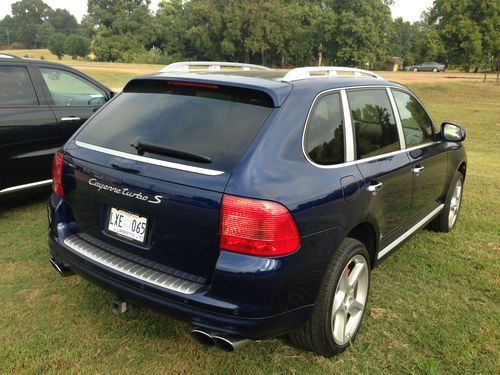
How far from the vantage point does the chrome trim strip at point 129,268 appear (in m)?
2.40

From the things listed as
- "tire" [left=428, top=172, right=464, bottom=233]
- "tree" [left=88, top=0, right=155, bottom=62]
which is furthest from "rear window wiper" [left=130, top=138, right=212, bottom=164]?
"tree" [left=88, top=0, right=155, bottom=62]

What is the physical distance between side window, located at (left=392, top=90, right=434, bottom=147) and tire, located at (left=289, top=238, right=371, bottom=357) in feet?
4.23

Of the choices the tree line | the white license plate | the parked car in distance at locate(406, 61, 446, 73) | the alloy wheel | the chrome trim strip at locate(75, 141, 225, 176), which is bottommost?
the alloy wheel

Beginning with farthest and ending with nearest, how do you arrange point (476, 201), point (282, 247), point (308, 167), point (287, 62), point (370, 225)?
point (287, 62) → point (476, 201) → point (370, 225) → point (308, 167) → point (282, 247)

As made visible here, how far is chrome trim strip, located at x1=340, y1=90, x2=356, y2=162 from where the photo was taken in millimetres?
2871

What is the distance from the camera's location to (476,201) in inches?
242

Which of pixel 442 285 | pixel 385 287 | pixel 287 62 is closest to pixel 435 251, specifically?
pixel 442 285

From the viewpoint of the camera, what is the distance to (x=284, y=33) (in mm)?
72562

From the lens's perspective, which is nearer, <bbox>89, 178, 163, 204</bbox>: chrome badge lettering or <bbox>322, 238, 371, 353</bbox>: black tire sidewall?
<bbox>89, 178, 163, 204</bbox>: chrome badge lettering

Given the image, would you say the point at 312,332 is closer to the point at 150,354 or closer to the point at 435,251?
the point at 150,354

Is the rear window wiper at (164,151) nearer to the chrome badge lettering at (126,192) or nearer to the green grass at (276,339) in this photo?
the chrome badge lettering at (126,192)

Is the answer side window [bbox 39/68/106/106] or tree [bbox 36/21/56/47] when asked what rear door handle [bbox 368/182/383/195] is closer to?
side window [bbox 39/68/106/106]

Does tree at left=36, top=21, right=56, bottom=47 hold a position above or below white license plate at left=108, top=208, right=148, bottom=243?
above

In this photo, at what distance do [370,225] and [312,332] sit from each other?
0.80 metres
